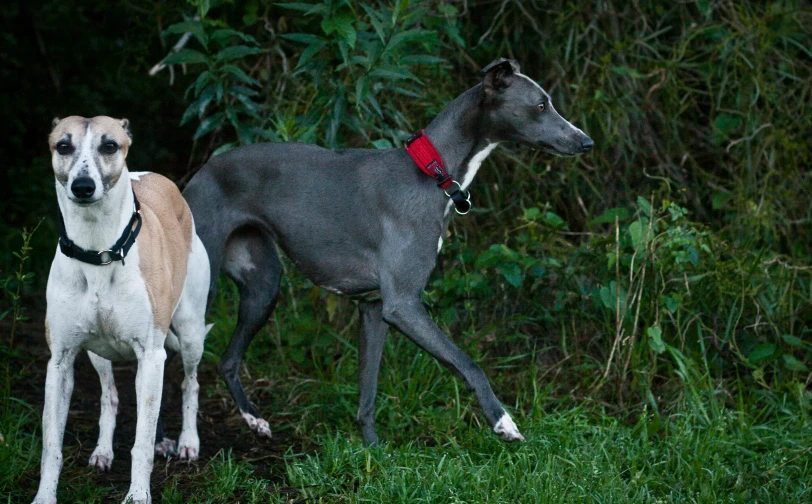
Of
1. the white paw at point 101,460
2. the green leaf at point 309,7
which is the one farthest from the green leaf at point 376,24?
the white paw at point 101,460

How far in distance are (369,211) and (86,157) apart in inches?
51.3

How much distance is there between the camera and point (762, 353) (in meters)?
4.71

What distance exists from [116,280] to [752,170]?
3903 mm

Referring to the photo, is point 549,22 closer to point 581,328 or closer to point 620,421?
point 581,328

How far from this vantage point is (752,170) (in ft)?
18.7

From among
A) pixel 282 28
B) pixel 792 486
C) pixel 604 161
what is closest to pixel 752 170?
pixel 604 161

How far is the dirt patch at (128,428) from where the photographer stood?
375cm

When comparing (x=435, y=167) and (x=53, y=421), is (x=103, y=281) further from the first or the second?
(x=435, y=167)

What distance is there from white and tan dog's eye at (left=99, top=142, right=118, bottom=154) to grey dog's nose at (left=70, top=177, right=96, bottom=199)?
0.16 m

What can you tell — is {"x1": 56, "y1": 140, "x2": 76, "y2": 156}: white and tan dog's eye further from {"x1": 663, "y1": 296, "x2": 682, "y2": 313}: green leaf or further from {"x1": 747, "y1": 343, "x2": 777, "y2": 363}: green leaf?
{"x1": 747, "y1": 343, "x2": 777, "y2": 363}: green leaf

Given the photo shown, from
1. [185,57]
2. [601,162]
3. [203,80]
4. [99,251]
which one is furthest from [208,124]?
[601,162]

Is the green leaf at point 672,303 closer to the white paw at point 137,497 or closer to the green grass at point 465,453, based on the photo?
the green grass at point 465,453

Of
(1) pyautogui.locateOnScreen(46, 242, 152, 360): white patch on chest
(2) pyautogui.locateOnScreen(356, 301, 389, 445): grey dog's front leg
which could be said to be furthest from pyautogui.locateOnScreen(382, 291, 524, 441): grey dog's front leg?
(1) pyautogui.locateOnScreen(46, 242, 152, 360): white patch on chest

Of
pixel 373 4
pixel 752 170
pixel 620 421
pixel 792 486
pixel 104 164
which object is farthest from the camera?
pixel 752 170
